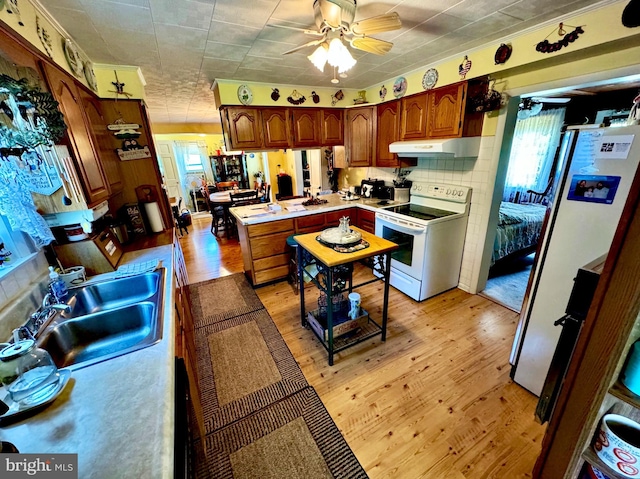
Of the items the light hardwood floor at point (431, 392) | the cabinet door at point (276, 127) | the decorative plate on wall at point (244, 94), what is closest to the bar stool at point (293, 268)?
the light hardwood floor at point (431, 392)

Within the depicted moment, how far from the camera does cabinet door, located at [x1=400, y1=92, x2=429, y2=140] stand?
8.93ft

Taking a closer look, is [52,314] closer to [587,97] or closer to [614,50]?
[614,50]

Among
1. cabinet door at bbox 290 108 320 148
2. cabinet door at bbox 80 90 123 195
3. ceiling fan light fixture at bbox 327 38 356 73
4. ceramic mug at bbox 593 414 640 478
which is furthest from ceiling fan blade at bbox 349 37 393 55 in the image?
ceramic mug at bbox 593 414 640 478

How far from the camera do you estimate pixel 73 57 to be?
1.83m

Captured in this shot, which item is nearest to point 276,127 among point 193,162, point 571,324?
point 571,324

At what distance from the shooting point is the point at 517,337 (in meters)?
1.73

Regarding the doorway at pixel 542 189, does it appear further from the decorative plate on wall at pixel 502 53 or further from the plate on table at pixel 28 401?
the plate on table at pixel 28 401

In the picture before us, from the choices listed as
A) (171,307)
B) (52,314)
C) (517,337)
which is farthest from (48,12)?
(517,337)

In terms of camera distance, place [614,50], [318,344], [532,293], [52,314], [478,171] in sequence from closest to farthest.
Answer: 1. [52,314]
2. [532,293]
3. [614,50]
4. [318,344]
5. [478,171]

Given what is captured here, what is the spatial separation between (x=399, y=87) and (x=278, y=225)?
7.54 feet

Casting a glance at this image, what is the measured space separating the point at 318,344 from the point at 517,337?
1488 mm

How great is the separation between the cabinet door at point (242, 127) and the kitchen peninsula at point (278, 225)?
0.82 meters

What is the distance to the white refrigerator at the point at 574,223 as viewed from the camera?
1206 millimetres

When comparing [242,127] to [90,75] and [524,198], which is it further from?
[524,198]
